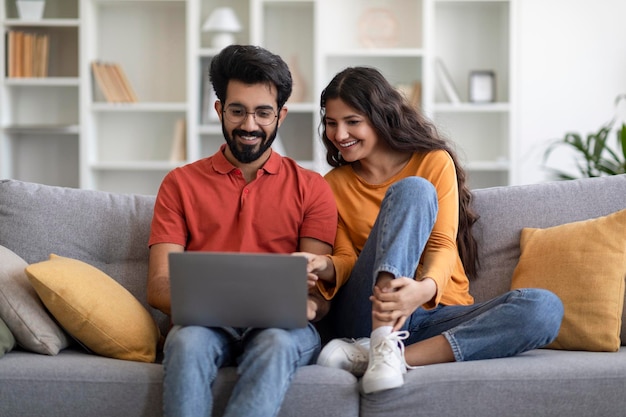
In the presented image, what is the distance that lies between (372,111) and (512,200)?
0.50 metres

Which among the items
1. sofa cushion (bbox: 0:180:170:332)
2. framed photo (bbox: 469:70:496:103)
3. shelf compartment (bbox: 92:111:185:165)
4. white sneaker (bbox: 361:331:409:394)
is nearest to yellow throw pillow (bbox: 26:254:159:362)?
sofa cushion (bbox: 0:180:170:332)

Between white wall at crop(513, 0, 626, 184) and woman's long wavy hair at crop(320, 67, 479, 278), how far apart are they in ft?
8.17

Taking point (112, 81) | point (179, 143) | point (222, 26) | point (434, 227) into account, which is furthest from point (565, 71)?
point (434, 227)

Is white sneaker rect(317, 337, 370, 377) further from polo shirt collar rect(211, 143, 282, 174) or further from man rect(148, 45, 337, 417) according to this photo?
polo shirt collar rect(211, 143, 282, 174)

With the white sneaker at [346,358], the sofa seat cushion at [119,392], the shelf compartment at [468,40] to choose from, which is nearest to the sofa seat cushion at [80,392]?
the sofa seat cushion at [119,392]

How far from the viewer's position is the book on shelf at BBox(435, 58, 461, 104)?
15.3 feet

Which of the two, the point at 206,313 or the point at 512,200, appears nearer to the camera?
the point at 206,313

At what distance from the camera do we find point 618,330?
212 cm

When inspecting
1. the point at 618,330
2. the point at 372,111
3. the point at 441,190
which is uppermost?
the point at 372,111

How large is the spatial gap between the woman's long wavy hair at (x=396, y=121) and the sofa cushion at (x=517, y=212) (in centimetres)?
4

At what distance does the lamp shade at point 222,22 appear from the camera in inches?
181

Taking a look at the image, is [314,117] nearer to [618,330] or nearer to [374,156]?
[374,156]

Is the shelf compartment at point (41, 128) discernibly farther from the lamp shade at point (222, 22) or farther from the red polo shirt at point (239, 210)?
the red polo shirt at point (239, 210)

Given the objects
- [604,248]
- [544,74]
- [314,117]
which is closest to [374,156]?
[604,248]
